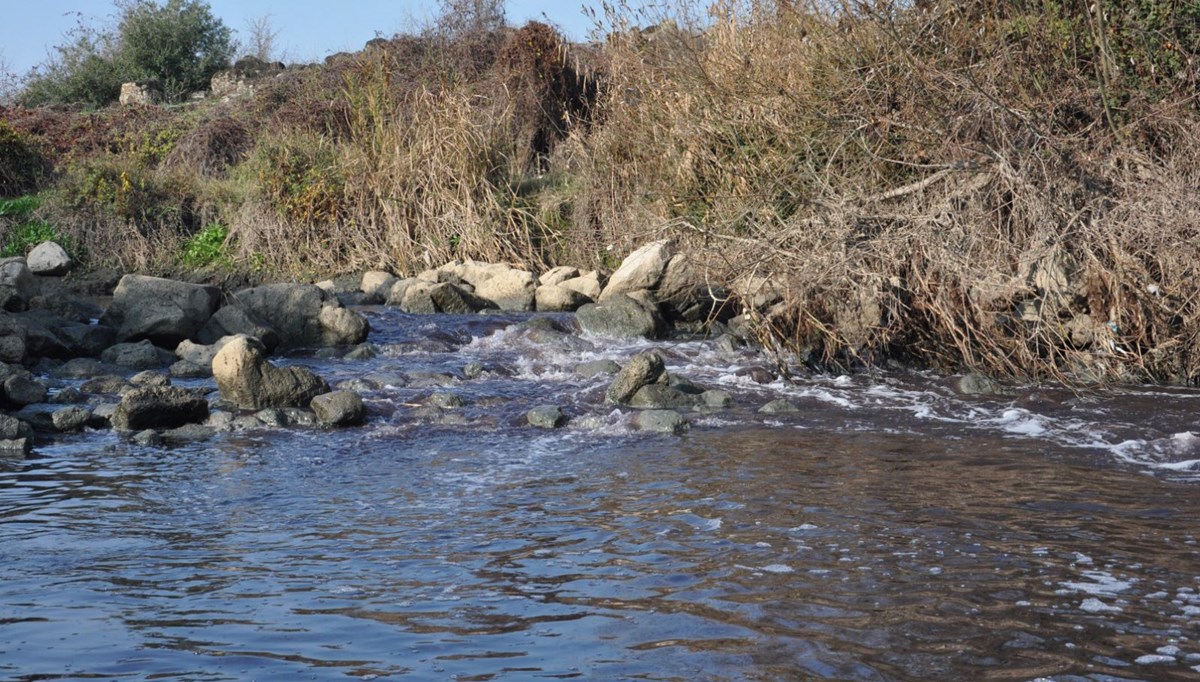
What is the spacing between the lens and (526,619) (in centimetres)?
457

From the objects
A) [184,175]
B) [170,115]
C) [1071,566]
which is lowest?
[1071,566]

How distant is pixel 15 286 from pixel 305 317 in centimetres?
391

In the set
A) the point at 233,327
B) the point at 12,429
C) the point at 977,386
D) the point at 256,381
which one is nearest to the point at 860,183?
the point at 977,386

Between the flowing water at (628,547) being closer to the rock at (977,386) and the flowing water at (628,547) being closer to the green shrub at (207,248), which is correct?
the rock at (977,386)

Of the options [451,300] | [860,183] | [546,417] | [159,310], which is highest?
[860,183]

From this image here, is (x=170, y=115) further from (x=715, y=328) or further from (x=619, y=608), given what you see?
(x=619, y=608)

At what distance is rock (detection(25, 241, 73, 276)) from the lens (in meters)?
17.0

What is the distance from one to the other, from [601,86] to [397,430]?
11.1m

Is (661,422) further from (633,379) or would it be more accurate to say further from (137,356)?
(137,356)

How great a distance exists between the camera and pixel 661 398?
941 cm

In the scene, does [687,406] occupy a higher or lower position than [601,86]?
lower

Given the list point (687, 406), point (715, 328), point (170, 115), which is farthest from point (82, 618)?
point (170, 115)

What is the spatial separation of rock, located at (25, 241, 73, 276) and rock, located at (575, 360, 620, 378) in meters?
9.98

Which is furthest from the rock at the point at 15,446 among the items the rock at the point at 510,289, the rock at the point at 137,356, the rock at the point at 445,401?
the rock at the point at 510,289
